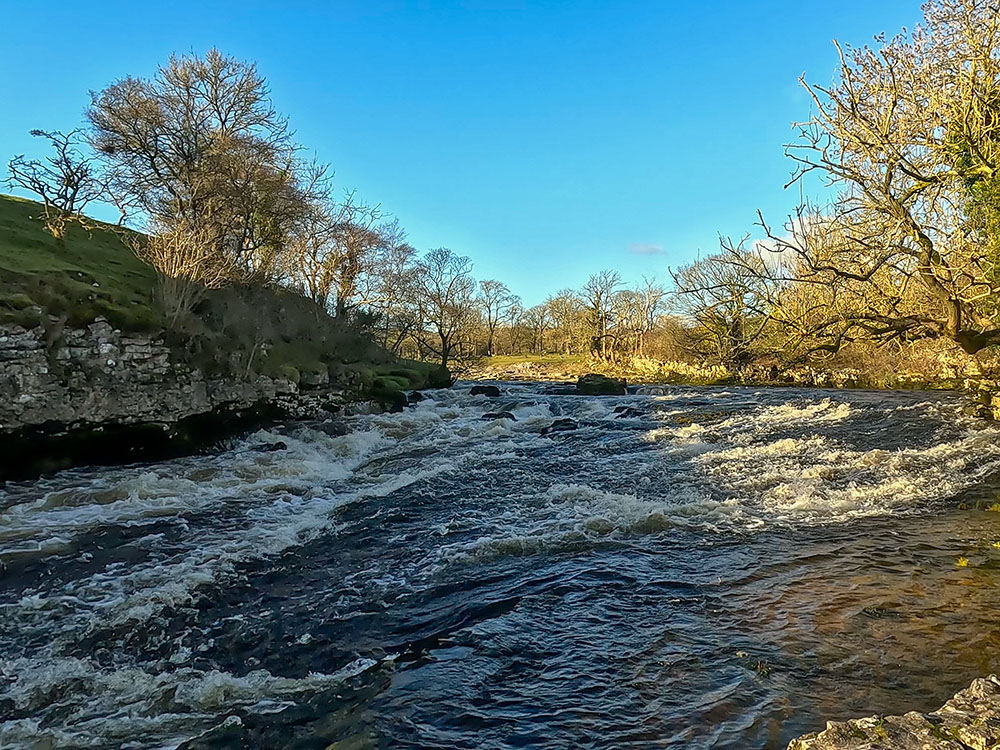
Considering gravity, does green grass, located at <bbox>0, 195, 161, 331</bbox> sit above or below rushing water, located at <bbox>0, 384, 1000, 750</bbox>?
above

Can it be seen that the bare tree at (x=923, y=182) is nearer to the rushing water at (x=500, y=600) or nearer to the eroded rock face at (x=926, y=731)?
the rushing water at (x=500, y=600)

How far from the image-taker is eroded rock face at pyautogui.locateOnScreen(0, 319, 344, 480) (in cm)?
1157

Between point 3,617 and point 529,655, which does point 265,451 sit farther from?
point 529,655

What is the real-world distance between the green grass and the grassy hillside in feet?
0.07

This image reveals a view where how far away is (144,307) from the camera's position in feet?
50.0

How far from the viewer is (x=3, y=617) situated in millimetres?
5797

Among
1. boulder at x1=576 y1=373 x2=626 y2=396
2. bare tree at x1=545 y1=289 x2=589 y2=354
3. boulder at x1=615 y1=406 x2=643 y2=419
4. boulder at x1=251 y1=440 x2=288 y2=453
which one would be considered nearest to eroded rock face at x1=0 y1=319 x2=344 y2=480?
boulder at x1=251 y1=440 x2=288 y2=453

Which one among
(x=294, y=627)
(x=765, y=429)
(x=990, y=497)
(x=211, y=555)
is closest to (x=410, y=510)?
(x=211, y=555)

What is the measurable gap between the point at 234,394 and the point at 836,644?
609 inches

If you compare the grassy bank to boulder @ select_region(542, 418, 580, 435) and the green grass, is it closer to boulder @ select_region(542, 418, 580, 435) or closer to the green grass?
boulder @ select_region(542, 418, 580, 435)

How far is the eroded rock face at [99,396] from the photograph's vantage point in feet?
38.0

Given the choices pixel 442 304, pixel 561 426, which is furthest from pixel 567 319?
pixel 561 426

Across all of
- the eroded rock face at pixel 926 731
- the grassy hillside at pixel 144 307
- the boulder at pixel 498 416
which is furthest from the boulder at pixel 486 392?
the eroded rock face at pixel 926 731

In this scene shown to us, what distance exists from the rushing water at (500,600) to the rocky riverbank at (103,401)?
898mm
